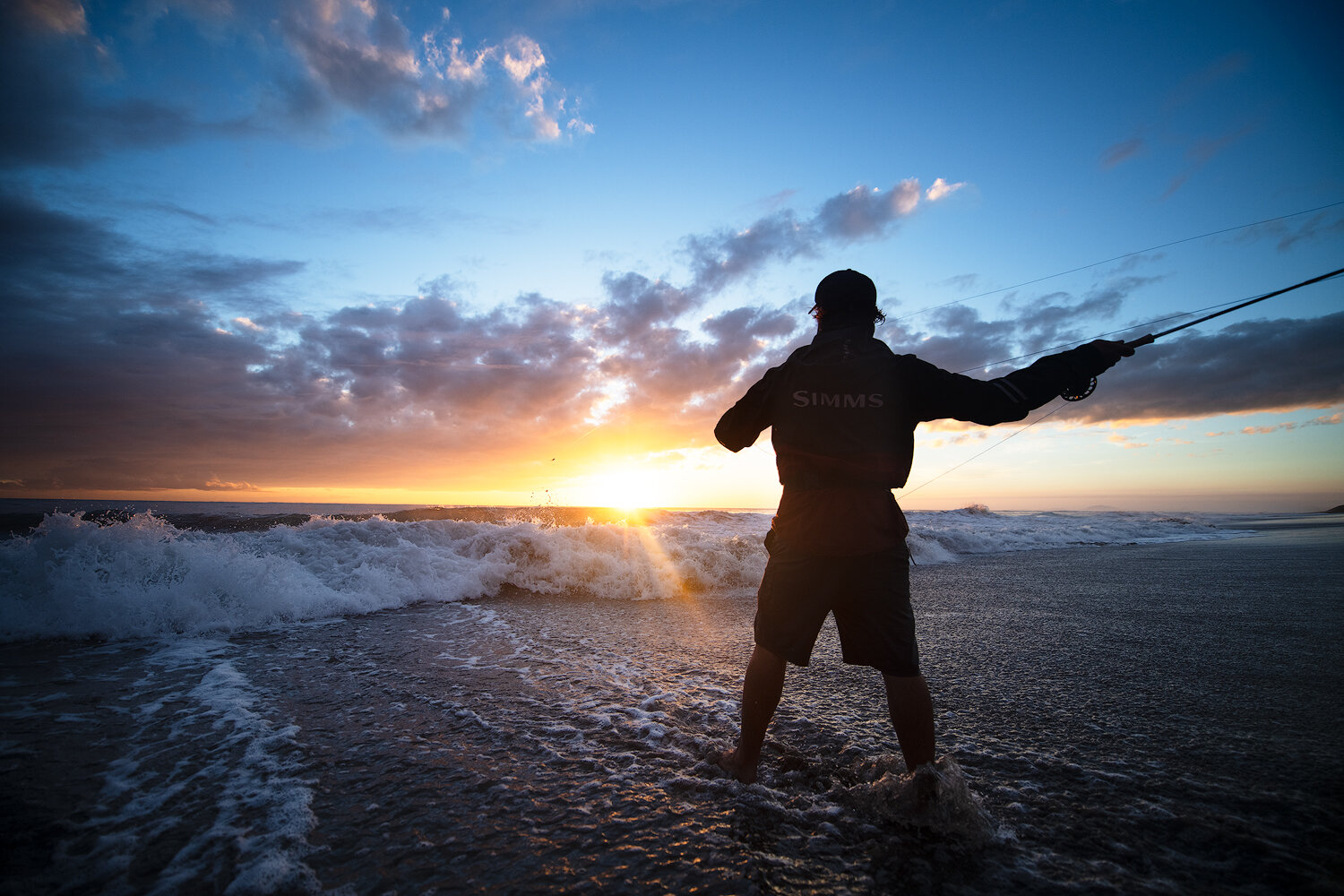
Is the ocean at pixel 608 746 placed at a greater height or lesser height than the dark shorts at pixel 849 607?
lesser

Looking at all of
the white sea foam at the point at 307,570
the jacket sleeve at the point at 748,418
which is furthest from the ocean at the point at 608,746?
the jacket sleeve at the point at 748,418

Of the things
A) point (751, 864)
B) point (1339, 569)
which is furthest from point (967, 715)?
point (1339, 569)

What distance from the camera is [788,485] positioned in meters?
2.33

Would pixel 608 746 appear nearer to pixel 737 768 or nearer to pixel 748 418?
pixel 737 768

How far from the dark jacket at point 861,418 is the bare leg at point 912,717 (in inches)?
21.8

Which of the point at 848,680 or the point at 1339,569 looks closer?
the point at 848,680

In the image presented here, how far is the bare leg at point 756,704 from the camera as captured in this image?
225 centimetres

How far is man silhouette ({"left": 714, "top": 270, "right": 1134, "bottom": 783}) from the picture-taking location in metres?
2.12

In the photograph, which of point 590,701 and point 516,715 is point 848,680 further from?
point 516,715

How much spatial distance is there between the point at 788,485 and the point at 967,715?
1904 mm

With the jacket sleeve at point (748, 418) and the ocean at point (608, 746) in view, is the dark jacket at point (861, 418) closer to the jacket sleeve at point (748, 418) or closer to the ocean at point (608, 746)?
the jacket sleeve at point (748, 418)

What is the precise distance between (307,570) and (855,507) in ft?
25.9

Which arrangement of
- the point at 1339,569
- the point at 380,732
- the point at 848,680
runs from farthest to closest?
1. the point at 1339,569
2. the point at 848,680
3. the point at 380,732

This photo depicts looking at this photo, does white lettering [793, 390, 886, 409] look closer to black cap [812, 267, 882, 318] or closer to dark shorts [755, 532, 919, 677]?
black cap [812, 267, 882, 318]
